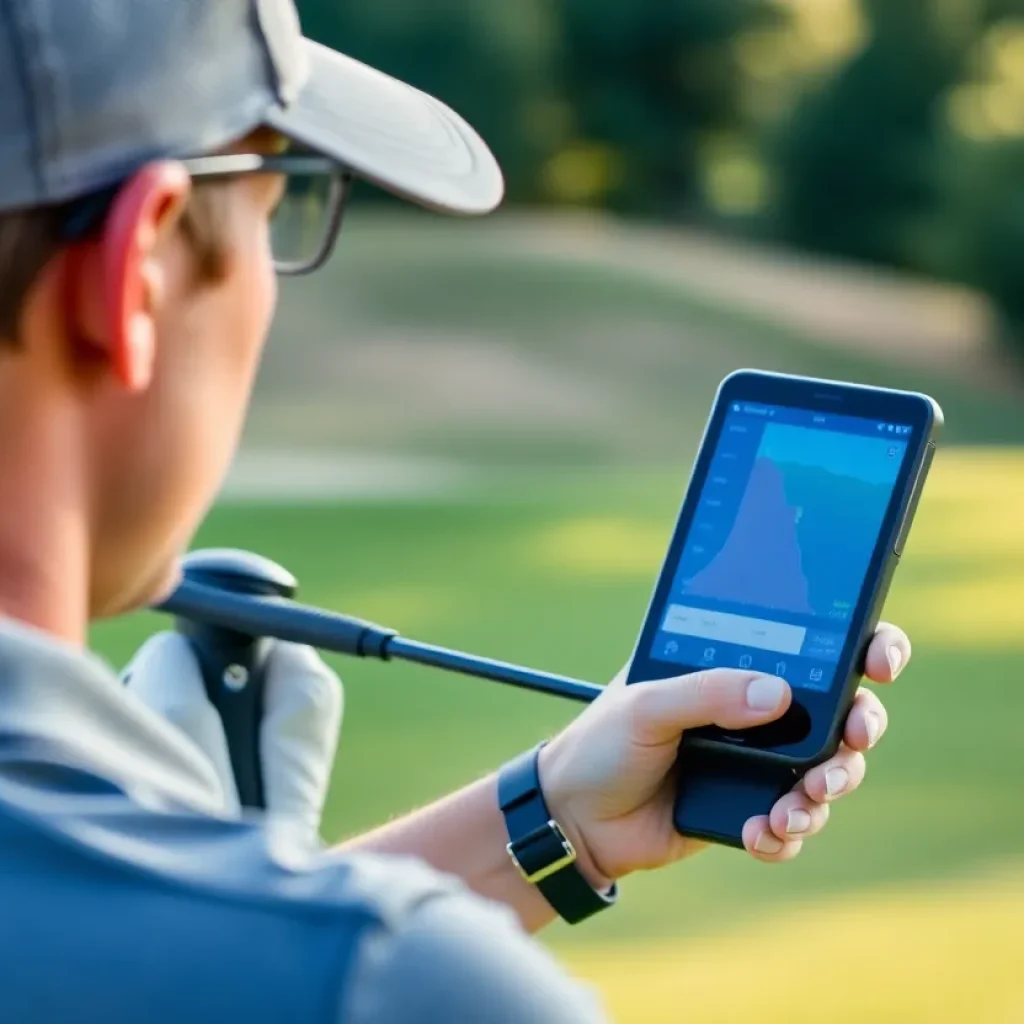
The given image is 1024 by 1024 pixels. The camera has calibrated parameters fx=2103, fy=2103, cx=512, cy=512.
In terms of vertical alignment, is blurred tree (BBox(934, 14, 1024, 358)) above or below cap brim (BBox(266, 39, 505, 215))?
above

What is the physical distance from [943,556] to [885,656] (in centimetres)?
905

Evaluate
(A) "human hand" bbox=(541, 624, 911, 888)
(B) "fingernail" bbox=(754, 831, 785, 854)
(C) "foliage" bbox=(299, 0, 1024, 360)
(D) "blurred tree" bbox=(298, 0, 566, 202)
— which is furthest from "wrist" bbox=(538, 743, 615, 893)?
(D) "blurred tree" bbox=(298, 0, 566, 202)

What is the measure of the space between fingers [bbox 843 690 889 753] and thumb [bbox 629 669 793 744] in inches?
2.3

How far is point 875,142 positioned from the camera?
82.7 ft

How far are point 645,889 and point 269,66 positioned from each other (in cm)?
463

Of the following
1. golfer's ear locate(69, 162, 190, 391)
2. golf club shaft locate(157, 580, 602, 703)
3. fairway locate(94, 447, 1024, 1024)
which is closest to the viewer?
golfer's ear locate(69, 162, 190, 391)

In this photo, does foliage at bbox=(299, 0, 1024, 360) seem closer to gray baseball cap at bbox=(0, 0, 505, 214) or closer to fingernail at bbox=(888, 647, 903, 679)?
fingernail at bbox=(888, 647, 903, 679)

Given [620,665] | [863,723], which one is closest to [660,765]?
[863,723]

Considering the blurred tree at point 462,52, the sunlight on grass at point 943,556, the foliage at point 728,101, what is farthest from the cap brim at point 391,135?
the blurred tree at point 462,52

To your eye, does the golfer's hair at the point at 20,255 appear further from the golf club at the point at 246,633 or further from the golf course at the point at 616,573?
the golf course at the point at 616,573

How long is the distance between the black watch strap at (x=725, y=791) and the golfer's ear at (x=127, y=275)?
86 centimetres

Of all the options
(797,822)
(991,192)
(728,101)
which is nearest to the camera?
(797,822)

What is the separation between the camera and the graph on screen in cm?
173

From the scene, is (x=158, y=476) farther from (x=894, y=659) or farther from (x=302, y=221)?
(x=894, y=659)
